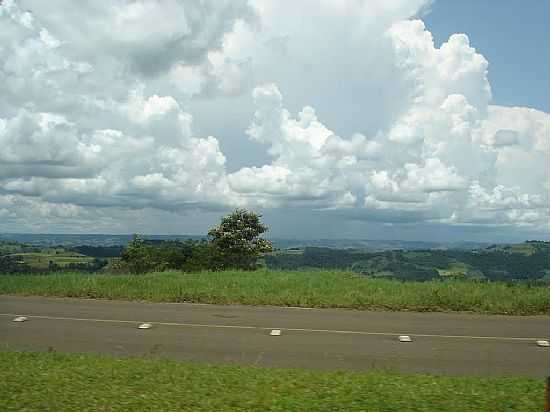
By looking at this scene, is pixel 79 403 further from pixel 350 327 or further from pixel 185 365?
pixel 350 327

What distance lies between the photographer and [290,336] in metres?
→ 14.5

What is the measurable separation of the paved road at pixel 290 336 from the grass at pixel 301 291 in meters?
0.92

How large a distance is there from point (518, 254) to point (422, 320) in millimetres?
48122

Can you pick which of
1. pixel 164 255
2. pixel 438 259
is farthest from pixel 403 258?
pixel 164 255

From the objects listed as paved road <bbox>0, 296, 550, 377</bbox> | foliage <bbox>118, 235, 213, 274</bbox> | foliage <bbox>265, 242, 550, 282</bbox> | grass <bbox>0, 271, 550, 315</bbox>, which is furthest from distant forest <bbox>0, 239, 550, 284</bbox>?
paved road <bbox>0, 296, 550, 377</bbox>

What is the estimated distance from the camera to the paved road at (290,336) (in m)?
12.1

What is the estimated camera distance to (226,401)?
746 cm

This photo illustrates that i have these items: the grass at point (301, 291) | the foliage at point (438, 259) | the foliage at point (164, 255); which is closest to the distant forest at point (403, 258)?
the foliage at point (438, 259)

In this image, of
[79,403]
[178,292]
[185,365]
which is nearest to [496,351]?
[185,365]

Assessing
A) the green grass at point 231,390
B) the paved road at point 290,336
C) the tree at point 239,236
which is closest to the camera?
the green grass at point 231,390

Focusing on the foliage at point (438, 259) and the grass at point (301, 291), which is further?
the foliage at point (438, 259)

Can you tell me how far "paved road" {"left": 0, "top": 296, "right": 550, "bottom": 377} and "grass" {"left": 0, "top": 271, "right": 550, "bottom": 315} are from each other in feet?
3.02

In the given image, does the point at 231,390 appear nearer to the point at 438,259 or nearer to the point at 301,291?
the point at 301,291

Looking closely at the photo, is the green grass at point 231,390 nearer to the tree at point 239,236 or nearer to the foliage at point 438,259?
the tree at point 239,236
